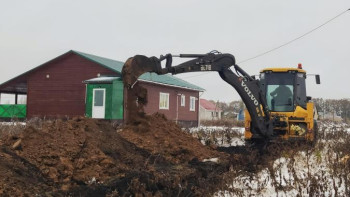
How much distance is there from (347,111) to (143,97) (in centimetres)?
6363

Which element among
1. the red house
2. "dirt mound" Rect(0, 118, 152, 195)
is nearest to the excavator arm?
"dirt mound" Rect(0, 118, 152, 195)

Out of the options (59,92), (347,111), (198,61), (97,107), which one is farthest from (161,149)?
(347,111)

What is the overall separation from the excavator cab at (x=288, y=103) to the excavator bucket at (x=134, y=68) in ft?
13.0

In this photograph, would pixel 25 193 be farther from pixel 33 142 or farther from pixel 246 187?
pixel 246 187

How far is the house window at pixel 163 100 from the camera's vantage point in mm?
26716

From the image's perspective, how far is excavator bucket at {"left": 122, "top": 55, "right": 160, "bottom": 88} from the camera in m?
9.44

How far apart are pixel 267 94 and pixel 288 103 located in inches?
28.7

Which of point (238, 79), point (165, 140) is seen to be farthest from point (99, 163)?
point (238, 79)

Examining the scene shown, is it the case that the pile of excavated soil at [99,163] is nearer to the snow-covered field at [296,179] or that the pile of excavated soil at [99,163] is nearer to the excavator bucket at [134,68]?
the snow-covered field at [296,179]

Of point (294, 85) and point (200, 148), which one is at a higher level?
point (294, 85)

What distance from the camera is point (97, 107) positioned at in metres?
23.1

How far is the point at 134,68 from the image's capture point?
9.49m

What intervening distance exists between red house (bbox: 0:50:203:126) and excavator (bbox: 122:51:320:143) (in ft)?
40.3

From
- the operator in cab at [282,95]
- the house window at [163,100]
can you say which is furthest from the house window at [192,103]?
the operator in cab at [282,95]
